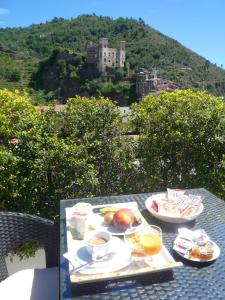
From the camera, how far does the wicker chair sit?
214 centimetres

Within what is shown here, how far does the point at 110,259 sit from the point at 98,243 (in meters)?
0.09

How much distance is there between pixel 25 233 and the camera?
2.21 meters

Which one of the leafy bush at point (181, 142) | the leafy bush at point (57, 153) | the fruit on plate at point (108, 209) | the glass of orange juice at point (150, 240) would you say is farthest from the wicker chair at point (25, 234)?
the leafy bush at point (181, 142)

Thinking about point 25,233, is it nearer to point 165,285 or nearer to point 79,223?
point 79,223

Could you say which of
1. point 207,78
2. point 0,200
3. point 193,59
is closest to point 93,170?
point 0,200

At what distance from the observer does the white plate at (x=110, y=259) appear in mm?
1468

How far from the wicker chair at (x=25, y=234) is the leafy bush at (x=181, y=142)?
5.30 feet

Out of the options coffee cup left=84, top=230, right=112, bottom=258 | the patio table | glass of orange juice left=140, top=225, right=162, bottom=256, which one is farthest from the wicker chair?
glass of orange juice left=140, top=225, right=162, bottom=256

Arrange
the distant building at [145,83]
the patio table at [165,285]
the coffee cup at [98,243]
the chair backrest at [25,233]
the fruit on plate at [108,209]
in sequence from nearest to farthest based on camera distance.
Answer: the patio table at [165,285]
the coffee cup at [98,243]
the fruit on plate at [108,209]
the chair backrest at [25,233]
the distant building at [145,83]

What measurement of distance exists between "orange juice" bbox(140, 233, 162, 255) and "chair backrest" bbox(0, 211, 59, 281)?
2.63 feet

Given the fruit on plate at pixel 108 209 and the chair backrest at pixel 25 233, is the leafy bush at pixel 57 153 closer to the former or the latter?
the chair backrest at pixel 25 233

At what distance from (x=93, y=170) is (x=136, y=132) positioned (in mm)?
765

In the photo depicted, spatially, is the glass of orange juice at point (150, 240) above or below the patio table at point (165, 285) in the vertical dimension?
above

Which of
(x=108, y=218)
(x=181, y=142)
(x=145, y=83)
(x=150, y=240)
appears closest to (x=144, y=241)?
(x=150, y=240)
